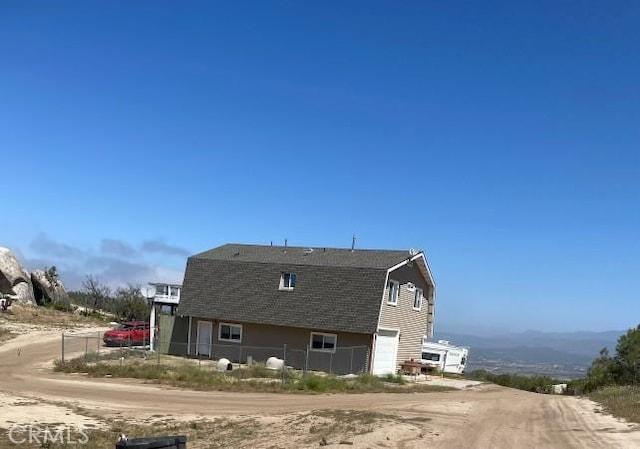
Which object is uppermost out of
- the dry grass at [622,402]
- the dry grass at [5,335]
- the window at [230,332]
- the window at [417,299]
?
the window at [417,299]

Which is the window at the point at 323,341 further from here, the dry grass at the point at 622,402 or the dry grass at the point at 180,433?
the dry grass at the point at 180,433

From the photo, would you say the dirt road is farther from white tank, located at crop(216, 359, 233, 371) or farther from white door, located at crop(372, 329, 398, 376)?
white door, located at crop(372, 329, 398, 376)

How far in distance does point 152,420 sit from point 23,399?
5.45 meters

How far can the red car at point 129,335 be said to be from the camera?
42.8m

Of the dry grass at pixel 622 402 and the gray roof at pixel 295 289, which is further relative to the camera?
the gray roof at pixel 295 289

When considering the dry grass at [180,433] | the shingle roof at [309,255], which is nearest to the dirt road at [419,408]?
the dry grass at [180,433]

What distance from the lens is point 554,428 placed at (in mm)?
17766

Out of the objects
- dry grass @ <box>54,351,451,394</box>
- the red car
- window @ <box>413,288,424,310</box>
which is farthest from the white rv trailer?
the red car

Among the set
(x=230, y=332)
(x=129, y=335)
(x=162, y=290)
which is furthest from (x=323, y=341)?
(x=162, y=290)

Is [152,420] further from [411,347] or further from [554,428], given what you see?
[411,347]

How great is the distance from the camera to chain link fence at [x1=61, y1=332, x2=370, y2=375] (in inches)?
1424

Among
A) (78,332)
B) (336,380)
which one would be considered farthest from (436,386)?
(78,332)

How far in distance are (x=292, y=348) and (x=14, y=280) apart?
29570 mm

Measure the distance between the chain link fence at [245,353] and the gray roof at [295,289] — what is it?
143 centimetres
